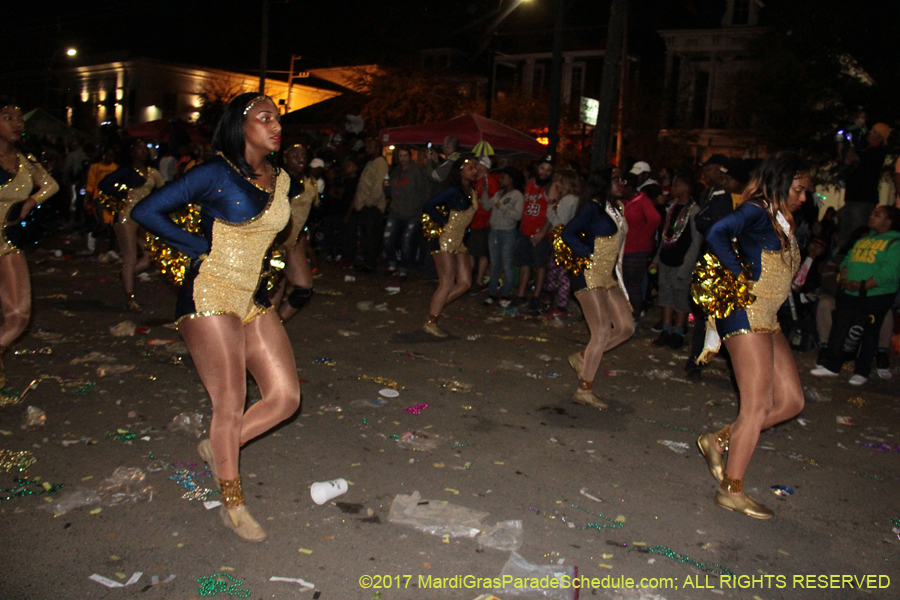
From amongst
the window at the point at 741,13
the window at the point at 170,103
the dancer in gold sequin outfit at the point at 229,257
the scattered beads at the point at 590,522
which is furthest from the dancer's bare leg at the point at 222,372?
the window at the point at 170,103

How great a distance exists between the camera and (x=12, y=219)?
5367mm

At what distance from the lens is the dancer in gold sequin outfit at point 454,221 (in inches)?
315

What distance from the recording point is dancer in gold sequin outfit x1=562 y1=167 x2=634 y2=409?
19.6ft

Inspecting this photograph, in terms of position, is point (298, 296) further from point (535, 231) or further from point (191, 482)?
point (535, 231)

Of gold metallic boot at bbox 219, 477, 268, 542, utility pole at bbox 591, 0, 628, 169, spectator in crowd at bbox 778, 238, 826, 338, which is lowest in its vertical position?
gold metallic boot at bbox 219, 477, 268, 542

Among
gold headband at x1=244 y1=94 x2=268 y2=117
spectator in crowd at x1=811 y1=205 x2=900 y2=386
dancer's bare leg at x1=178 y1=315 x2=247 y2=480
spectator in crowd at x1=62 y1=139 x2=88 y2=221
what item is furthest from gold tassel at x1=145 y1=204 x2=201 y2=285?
spectator in crowd at x1=62 y1=139 x2=88 y2=221

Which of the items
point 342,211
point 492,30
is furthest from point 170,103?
point 342,211

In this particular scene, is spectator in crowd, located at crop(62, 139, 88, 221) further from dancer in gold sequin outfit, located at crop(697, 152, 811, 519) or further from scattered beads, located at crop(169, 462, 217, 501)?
dancer in gold sequin outfit, located at crop(697, 152, 811, 519)

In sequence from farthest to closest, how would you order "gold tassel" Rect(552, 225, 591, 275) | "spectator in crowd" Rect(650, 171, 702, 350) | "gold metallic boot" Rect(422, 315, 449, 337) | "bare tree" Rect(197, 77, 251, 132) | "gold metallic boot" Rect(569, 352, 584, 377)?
"bare tree" Rect(197, 77, 251, 132) < "gold metallic boot" Rect(422, 315, 449, 337) < "spectator in crowd" Rect(650, 171, 702, 350) < "gold metallic boot" Rect(569, 352, 584, 377) < "gold tassel" Rect(552, 225, 591, 275)

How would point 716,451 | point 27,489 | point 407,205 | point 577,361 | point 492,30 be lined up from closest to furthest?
point 27,489, point 716,451, point 577,361, point 407,205, point 492,30

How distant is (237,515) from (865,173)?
377 inches

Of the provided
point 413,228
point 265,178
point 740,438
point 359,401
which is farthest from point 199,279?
point 413,228

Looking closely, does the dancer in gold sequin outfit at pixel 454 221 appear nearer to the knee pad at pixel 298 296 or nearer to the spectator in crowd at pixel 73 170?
the knee pad at pixel 298 296

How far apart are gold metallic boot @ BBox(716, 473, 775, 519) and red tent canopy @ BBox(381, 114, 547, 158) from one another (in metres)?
9.88
